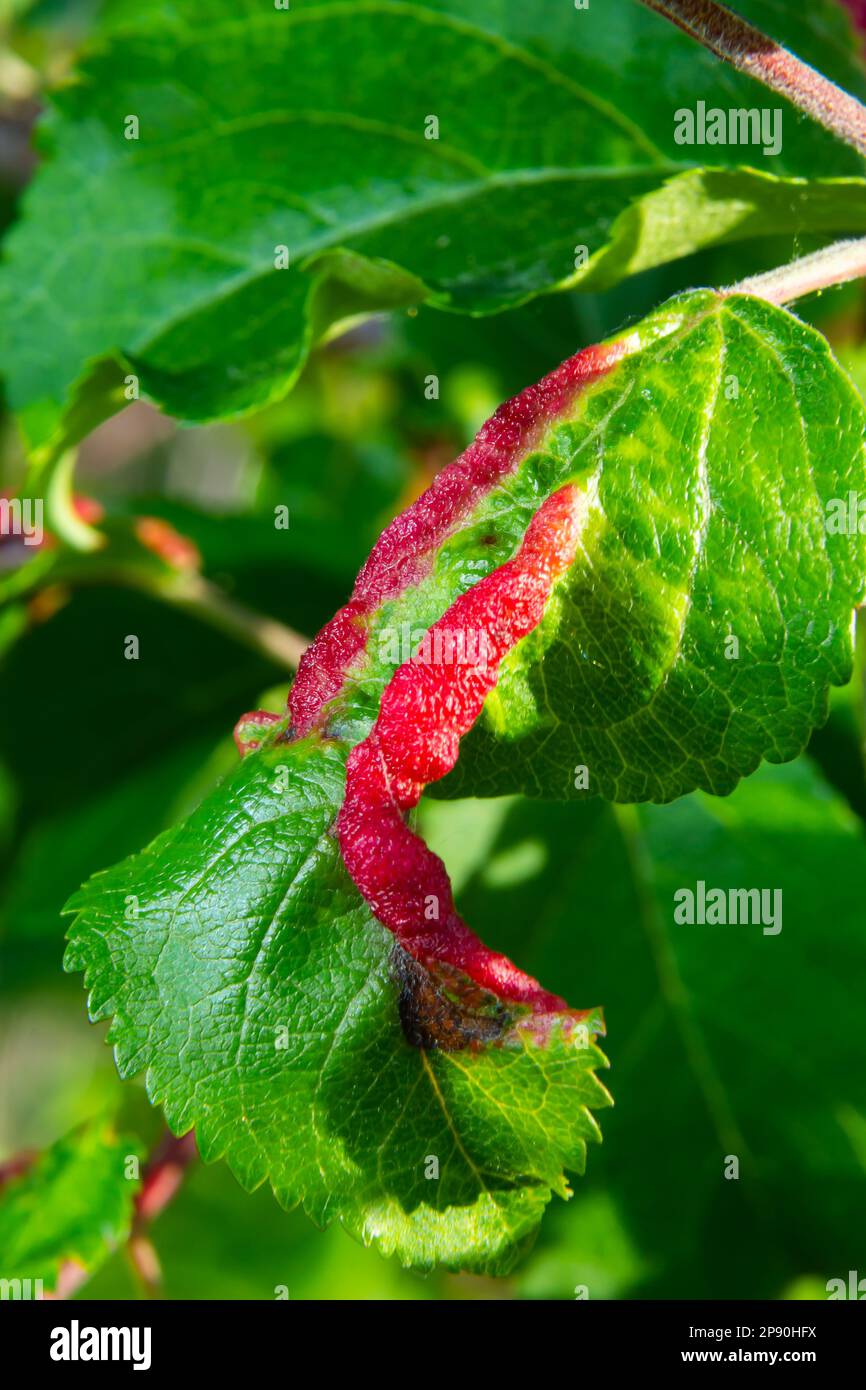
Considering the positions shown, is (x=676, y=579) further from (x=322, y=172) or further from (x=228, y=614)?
(x=228, y=614)

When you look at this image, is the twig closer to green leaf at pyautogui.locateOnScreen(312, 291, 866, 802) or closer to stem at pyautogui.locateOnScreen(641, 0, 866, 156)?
green leaf at pyautogui.locateOnScreen(312, 291, 866, 802)

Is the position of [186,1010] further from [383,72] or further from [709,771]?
[383,72]

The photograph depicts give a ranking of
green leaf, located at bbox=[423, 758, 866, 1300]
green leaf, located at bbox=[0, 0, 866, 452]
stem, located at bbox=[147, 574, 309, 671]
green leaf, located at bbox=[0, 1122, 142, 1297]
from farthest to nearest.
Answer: stem, located at bbox=[147, 574, 309, 671]
green leaf, located at bbox=[423, 758, 866, 1300]
green leaf, located at bbox=[0, 1122, 142, 1297]
green leaf, located at bbox=[0, 0, 866, 452]

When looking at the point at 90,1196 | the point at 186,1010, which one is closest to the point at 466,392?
the point at 90,1196

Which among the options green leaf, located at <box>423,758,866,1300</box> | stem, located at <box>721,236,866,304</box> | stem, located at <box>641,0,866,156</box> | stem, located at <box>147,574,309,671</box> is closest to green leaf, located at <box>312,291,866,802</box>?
stem, located at <box>721,236,866,304</box>

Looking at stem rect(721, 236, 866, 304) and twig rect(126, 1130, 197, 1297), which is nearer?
stem rect(721, 236, 866, 304)

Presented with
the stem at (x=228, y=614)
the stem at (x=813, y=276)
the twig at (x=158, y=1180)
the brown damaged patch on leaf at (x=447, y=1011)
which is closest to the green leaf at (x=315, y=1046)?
the brown damaged patch on leaf at (x=447, y=1011)

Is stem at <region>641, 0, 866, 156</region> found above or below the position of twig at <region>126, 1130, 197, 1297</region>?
above
